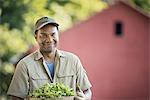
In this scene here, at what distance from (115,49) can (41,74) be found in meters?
26.3

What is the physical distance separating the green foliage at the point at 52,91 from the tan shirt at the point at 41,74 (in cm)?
10

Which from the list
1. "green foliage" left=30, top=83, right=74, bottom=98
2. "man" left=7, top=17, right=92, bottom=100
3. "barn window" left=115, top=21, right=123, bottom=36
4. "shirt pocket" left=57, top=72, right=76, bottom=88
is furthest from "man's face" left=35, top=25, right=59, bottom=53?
"barn window" left=115, top=21, right=123, bottom=36

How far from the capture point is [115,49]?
104 ft

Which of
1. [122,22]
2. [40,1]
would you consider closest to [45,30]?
[40,1]

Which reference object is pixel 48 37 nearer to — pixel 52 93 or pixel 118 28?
pixel 52 93

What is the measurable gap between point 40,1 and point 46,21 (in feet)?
30.5

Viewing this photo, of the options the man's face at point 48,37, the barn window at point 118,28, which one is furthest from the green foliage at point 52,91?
the barn window at point 118,28

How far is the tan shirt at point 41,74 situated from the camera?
5.24 m

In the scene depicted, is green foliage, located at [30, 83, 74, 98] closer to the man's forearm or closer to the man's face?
the man's forearm

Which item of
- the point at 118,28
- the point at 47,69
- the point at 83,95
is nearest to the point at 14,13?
the point at 47,69

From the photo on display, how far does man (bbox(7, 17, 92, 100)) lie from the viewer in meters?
5.25

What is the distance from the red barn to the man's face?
2533 centimetres

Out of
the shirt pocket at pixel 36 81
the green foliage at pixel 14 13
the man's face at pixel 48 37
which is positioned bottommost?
the shirt pocket at pixel 36 81

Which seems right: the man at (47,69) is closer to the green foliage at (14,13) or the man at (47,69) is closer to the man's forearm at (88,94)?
the man's forearm at (88,94)
